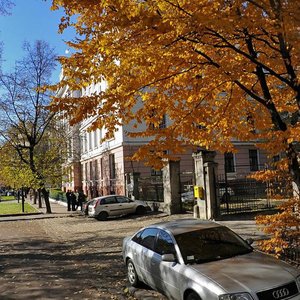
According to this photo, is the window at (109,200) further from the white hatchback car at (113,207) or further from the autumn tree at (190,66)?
the autumn tree at (190,66)

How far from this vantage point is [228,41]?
8320mm

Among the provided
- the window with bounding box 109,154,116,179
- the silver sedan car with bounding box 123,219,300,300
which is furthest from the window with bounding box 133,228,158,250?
the window with bounding box 109,154,116,179

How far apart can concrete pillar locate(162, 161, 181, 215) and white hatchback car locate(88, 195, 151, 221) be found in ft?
8.70

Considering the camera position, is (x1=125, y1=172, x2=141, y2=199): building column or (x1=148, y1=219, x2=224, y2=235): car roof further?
(x1=125, y1=172, x2=141, y2=199): building column

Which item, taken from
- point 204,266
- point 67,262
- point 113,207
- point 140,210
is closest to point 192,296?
point 204,266

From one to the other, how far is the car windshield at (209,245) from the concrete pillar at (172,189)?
1543 cm

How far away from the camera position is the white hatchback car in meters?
25.0

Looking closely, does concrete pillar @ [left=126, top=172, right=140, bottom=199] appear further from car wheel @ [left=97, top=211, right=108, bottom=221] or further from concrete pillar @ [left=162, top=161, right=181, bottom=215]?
concrete pillar @ [left=162, top=161, right=181, bottom=215]

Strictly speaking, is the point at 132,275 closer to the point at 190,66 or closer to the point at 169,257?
the point at 169,257

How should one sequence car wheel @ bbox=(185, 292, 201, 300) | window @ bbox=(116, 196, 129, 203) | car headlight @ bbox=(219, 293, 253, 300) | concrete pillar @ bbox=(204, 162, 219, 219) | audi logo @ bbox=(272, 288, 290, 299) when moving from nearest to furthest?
car headlight @ bbox=(219, 293, 253, 300) < audi logo @ bbox=(272, 288, 290, 299) < car wheel @ bbox=(185, 292, 201, 300) < concrete pillar @ bbox=(204, 162, 219, 219) < window @ bbox=(116, 196, 129, 203)

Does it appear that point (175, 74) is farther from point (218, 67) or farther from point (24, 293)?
point (24, 293)

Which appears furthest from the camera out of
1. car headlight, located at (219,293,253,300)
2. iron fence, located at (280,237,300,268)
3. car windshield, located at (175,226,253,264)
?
iron fence, located at (280,237,300,268)

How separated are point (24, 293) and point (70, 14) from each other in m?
5.89

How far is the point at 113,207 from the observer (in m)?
25.2
